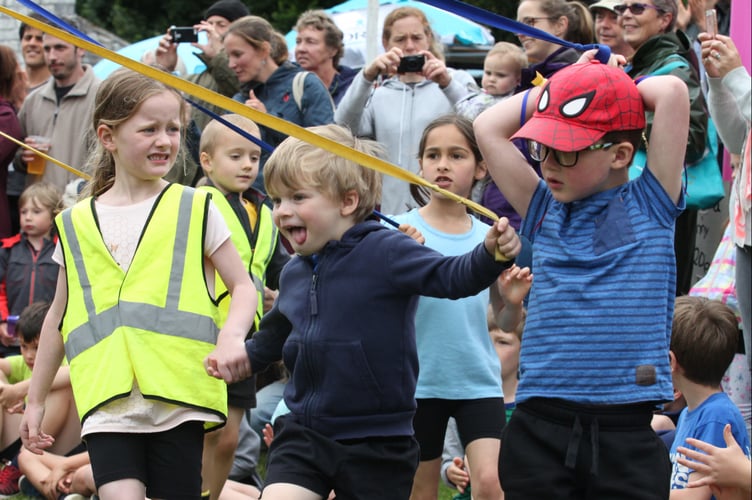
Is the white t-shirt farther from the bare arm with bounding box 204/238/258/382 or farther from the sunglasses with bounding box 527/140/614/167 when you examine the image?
the sunglasses with bounding box 527/140/614/167

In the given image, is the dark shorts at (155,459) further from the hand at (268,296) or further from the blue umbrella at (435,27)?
the blue umbrella at (435,27)

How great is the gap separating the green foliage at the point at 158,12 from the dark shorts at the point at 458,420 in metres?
22.1

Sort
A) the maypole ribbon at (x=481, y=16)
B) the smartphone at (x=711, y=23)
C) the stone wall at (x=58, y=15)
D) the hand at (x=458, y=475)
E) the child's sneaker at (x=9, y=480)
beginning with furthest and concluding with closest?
1. the stone wall at (x=58, y=15)
2. the child's sneaker at (x=9, y=480)
3. the hand at (x=458, y=475)
4. the smartphone at (x=711, y=23)
5. the maypole ribbon at (x=481, y=16)

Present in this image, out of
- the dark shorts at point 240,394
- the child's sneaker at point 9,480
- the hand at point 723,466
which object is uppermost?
the hand at point 723,466

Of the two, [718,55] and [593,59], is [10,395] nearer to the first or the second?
[593,59]

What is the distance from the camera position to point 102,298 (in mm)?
4457

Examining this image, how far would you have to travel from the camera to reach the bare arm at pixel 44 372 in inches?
181

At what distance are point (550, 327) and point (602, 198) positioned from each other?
46 centimetres

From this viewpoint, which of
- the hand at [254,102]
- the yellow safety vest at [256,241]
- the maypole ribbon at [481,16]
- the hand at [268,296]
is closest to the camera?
the maypole ribbon at [481,16]

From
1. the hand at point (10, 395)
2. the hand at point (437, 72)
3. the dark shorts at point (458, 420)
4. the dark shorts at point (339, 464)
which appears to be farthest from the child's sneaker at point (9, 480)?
the dark shorts at point (339, 464)

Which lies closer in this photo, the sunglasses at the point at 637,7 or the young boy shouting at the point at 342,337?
the young boy shouting at the point at 342,337

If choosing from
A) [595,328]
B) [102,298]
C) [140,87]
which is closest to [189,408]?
[102,298]

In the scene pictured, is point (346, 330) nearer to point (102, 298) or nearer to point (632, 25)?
point (102, 298)

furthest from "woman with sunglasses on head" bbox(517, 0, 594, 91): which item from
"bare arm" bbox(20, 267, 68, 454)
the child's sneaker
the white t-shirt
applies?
the child's sneaker
